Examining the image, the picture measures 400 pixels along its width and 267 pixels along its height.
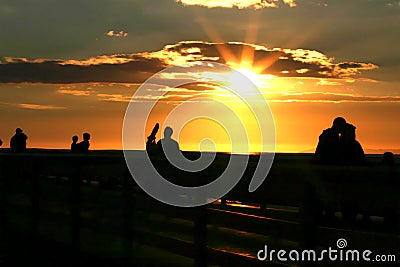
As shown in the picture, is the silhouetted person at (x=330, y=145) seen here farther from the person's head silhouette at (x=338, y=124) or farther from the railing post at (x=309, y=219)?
the railing post at (x=309, y=219)

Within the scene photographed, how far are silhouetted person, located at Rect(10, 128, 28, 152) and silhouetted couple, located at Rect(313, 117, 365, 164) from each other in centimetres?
1285

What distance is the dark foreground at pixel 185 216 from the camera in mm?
6852

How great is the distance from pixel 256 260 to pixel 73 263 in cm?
412

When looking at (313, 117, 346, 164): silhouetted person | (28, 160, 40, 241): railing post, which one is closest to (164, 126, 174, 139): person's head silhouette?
(28, 160, 40, 241): railing post

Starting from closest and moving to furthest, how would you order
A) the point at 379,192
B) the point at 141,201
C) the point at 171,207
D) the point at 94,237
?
the point at 379,192 → the point at 171,207 → the point at 141,201 → the point at 94,237

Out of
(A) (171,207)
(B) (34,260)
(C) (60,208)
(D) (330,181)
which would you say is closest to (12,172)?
(C) (60,208)

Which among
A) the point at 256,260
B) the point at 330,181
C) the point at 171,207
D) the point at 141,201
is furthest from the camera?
the point at 141,201

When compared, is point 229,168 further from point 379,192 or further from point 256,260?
point 379,192

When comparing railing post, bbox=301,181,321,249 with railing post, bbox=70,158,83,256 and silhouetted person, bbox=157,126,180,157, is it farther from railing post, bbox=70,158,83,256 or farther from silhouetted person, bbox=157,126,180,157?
silhouetted person, bbox=157,126,180,157

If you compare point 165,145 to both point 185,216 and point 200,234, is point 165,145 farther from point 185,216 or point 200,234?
point 200,234

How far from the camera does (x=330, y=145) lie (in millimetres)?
Result: 13820

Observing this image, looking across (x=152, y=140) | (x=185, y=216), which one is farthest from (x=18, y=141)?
(x=185, y=216)

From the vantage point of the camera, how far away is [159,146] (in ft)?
58.2

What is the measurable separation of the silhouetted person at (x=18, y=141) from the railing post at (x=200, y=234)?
620 inches
